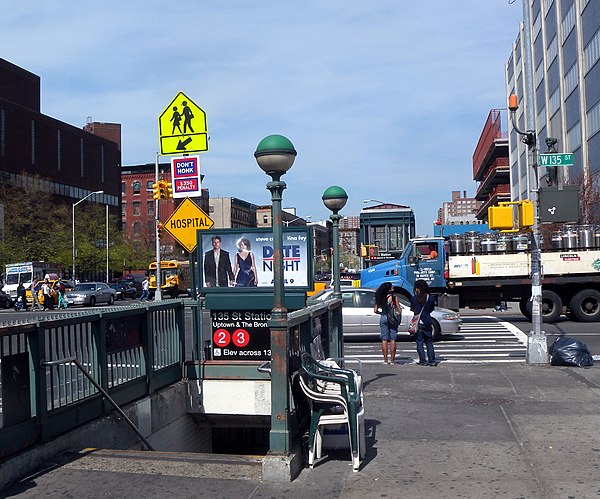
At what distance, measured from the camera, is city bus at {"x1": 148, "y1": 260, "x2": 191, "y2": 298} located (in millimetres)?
48250

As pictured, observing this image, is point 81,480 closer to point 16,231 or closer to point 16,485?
point 16,485

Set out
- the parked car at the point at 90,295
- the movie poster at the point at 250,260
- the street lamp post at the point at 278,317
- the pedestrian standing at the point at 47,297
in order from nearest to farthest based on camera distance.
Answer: the street lamp post at the point at 278,317 → the movie poster at the point at 250,260 → the pedestrian standing at the point at 47,297 → the parked car at the point at 90,295

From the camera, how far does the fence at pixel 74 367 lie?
6.57m

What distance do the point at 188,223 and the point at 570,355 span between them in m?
7.30

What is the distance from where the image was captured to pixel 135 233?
349ft

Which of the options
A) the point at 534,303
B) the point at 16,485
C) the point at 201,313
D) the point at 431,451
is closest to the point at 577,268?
the point at 534,303

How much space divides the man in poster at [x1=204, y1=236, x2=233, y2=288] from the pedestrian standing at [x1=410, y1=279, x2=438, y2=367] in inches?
163

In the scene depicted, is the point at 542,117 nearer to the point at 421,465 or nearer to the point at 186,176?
the point at 186,176

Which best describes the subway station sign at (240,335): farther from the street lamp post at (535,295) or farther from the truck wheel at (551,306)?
the truck wheel at (551,306)

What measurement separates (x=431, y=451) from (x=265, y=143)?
3580 mm

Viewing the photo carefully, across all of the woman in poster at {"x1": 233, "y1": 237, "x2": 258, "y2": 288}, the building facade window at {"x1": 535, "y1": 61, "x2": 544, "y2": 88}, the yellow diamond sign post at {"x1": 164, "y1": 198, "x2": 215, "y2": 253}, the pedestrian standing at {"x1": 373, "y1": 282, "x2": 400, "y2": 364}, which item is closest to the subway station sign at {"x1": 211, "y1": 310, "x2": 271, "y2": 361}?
the woman in poster at {"x1": 233, "y1": 237, "x2": 258, "y2": 288}

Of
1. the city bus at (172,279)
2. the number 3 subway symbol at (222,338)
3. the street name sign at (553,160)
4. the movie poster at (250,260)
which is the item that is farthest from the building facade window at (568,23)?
the number 3 subway symbol at (222,338)

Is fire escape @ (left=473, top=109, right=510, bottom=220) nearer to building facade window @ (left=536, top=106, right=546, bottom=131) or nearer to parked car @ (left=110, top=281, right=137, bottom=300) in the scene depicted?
building facade window @ (left=536, top=106, right=546, bottom=131)

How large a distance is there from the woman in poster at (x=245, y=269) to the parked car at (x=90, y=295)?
34.0m
